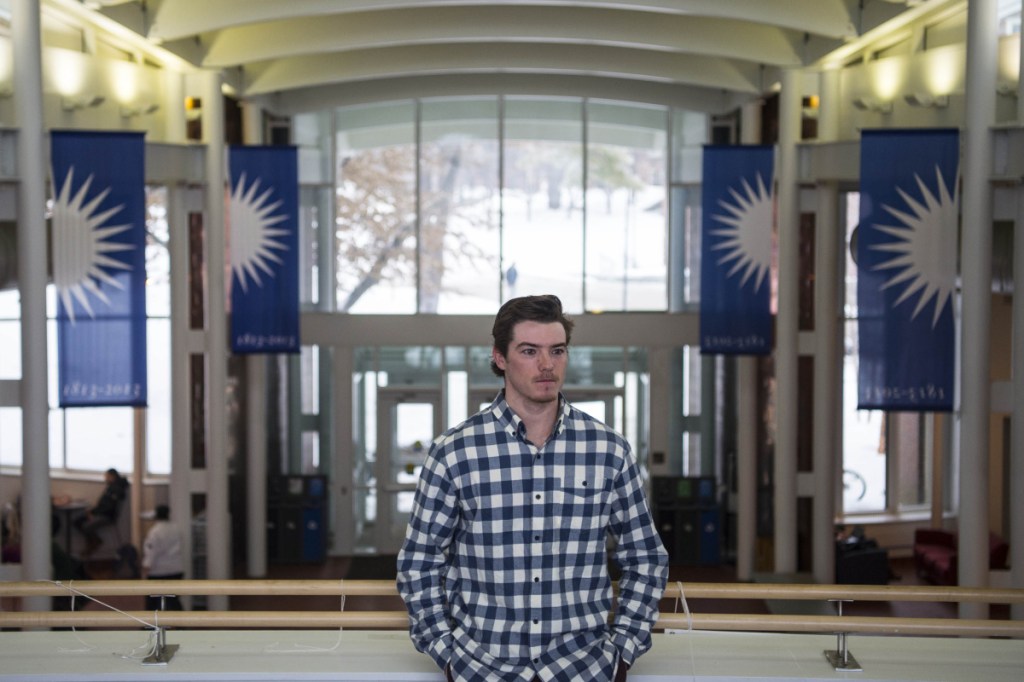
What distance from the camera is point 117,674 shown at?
4.04 meters

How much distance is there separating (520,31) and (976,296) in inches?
227

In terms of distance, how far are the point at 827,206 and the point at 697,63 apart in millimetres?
2645

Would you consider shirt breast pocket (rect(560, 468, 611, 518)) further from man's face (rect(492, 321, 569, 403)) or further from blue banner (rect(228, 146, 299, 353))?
blue banner (rect(228, 146, 299, 353))

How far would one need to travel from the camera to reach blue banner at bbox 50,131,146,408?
10.8 metres

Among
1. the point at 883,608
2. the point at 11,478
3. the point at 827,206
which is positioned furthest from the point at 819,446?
the point at 11,478

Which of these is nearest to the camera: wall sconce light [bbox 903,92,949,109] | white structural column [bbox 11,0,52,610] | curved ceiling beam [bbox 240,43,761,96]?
white structural column [bbox 11,0,52,610]

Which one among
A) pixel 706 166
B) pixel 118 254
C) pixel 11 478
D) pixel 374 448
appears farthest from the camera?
pixel 374 448

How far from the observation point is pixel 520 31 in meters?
13.0

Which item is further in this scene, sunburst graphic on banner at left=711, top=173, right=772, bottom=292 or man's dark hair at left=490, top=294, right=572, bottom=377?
sunburst graphic on banner at left=711, top=173, right=772, bottom=292

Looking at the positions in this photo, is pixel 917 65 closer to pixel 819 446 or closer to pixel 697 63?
pixel 697 63

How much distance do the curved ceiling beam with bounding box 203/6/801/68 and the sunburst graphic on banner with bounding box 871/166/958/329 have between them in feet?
11.1

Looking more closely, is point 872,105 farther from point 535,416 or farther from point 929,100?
point 535,416

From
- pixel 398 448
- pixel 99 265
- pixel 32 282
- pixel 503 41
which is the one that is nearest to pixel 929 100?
pixel 503 41

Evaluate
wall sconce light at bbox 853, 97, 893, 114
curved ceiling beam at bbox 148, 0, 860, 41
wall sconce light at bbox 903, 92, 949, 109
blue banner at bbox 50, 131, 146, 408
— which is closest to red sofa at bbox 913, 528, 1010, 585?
wall sconce light at bbox 853, 97, 893, 114
